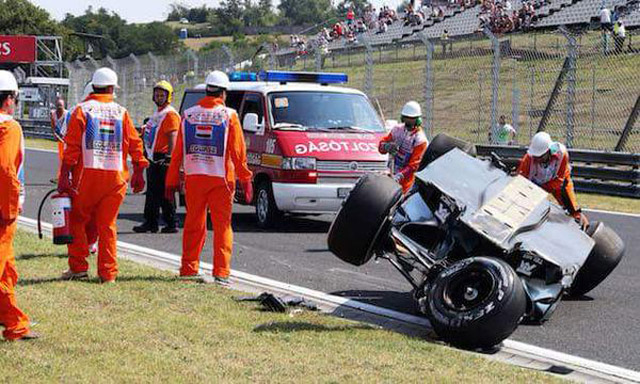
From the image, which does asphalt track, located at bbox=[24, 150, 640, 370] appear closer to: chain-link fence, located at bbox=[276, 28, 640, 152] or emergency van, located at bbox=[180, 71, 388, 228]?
emergency van, located at bbox=[180, 71, 388, 228]

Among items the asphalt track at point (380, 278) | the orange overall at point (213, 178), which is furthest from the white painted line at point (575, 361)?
the orange overall at point (213, 178)

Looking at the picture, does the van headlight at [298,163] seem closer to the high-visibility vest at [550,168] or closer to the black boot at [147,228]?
the black boot at [147,228]

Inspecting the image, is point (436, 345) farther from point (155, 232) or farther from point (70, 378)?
point (155, 232)

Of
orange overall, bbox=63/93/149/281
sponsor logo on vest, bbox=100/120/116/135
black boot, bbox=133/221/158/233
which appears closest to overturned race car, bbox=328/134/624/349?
orange overall, bbox=63/93/149/281

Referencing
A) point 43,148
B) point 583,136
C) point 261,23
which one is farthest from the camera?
point 261,23

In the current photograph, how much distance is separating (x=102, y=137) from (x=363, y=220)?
8.03 ft

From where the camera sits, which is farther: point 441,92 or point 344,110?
point 441,92

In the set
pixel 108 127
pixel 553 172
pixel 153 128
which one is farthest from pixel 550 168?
pixel 153 128

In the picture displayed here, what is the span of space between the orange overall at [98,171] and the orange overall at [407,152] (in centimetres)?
399

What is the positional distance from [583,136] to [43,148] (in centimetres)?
1949

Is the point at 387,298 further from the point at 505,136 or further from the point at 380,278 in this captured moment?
the point at 505,136

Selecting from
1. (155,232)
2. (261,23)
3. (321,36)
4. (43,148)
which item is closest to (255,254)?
(155,232)

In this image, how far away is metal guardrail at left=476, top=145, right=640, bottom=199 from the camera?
18.6 meters

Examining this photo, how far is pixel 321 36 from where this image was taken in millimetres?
50562
